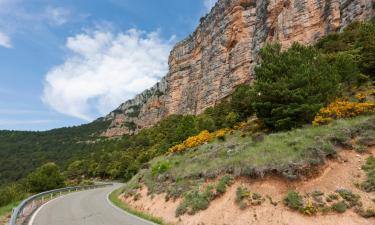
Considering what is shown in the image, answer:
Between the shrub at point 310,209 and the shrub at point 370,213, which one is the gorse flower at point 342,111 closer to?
the shrub at point 310,209

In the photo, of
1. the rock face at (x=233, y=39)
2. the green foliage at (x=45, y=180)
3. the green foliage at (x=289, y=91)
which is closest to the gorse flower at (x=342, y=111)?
the green foliage at (x=289, y=91)

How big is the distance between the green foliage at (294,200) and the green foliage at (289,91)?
9.18 metres

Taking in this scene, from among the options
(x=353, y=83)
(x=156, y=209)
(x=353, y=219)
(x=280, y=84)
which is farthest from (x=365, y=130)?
(x=353, y=83)

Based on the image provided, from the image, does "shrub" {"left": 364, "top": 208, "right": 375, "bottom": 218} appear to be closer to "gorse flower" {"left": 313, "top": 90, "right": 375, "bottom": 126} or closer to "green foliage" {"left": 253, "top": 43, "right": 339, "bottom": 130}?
"gorse flower" {"left": 313, "top": 90, "right": 375, "bottom": 126}

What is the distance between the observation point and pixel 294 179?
12.0 m

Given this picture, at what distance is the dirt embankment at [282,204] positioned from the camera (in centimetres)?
1024

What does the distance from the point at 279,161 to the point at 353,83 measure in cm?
2189

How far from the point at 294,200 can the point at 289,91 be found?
33.6 feet

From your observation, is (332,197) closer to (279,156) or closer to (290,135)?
(279,156)

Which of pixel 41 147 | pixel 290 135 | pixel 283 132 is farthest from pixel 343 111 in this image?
pixel 41 147

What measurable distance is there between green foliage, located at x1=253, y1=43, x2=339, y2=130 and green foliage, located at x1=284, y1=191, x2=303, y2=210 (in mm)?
9180

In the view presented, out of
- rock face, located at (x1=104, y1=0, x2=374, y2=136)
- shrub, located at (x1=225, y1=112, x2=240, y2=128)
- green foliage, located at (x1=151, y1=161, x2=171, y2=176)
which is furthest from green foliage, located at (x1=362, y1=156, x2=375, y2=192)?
rock face, located at (x1=104, y1=0, x2=374, y2=136)

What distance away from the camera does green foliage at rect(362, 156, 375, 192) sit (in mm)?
10945

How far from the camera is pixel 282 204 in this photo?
37.1 feet
